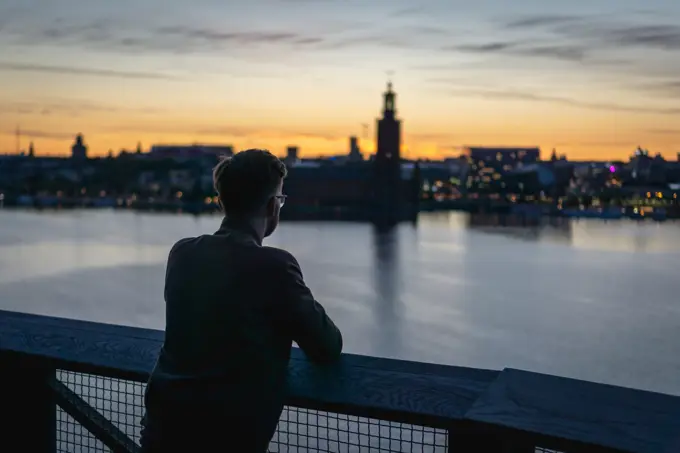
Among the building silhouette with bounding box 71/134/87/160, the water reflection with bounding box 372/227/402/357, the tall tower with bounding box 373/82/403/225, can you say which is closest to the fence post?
the water reflection with bounding box 372/227/402/357

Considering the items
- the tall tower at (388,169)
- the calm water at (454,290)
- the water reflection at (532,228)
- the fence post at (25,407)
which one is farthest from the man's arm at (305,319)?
the tall tower at (388,169)

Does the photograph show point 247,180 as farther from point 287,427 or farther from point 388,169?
point 388,169

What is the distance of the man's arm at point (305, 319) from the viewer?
3.64 feet

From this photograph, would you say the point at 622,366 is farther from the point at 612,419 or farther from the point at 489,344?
the point at 612,419

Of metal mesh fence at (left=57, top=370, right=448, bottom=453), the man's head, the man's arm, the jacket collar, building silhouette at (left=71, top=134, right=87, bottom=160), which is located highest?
building silhouette at (left=71, top=134, right=87, bottom=160)

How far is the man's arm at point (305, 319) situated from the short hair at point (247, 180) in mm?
113

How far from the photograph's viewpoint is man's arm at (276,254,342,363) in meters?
1.11

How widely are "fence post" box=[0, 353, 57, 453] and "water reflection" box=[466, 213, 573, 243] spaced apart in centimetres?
4768

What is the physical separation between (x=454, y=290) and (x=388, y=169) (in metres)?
45.2

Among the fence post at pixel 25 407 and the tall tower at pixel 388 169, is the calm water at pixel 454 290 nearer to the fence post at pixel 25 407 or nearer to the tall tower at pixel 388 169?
the fence post at pixel 25 407

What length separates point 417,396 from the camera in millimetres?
1119

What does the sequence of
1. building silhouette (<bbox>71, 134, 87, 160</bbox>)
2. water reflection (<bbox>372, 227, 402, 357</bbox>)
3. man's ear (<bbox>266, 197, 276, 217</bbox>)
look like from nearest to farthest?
man's ear (<bbox>266, 197, 276, 217</bbox>)
water reflection (<bbox>372, 227, 402, 357</bbox>)
building silhouette (<bbox>71, 134, 87, 160</bbox>)

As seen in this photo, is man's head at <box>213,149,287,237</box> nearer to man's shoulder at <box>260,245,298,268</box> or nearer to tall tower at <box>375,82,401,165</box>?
man's shoulder at <box>260,245,298,268</box>

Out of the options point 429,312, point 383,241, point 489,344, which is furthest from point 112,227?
point 489,344
